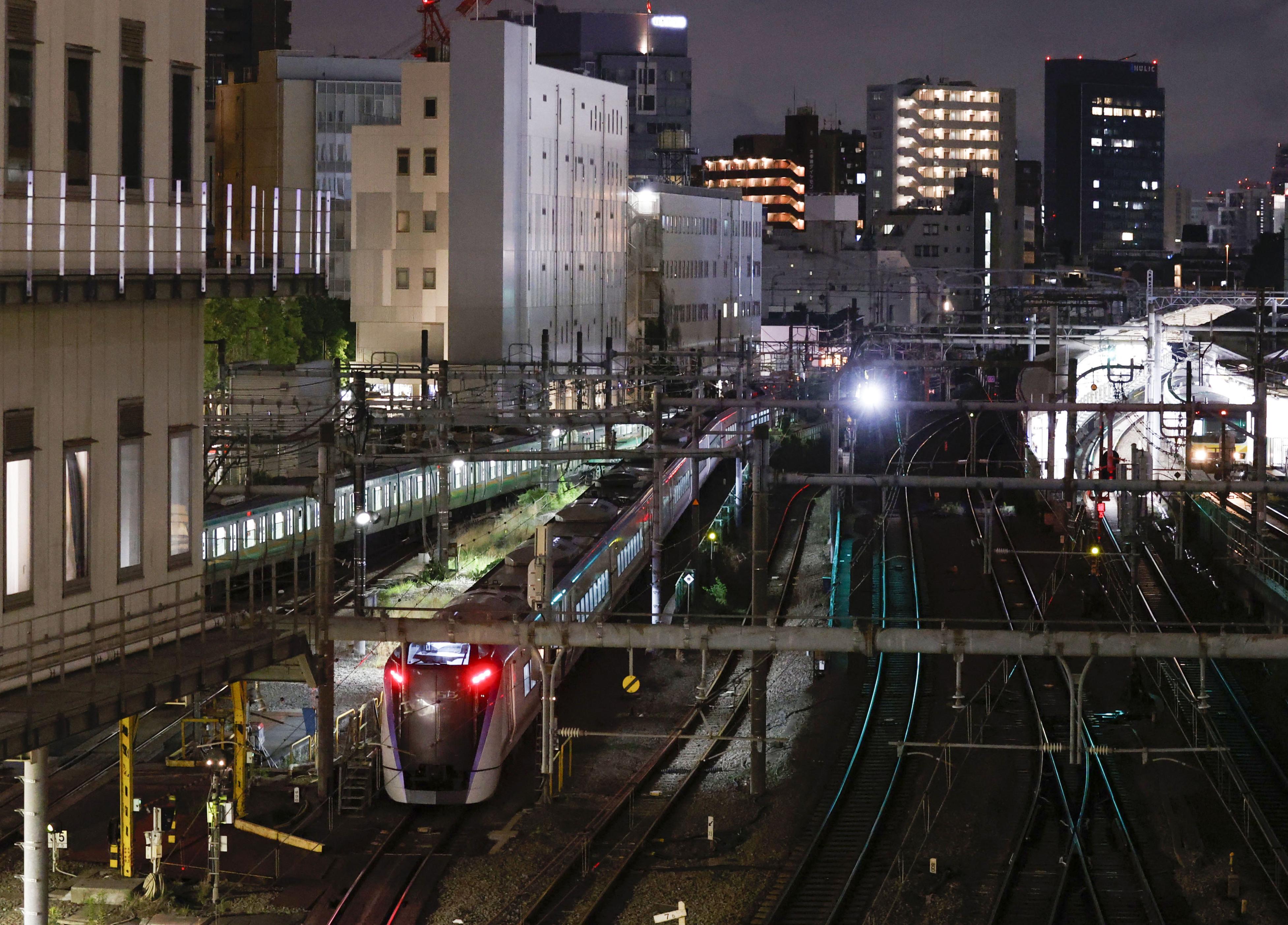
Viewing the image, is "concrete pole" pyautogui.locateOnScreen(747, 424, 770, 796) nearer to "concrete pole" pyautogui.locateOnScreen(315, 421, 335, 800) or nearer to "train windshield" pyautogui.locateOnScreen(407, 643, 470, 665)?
"train windshield" pyautogui.locateOnScreen(407, 643, 470, 665)

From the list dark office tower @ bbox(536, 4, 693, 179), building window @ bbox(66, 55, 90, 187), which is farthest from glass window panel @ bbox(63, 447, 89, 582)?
dark office tower @ bbox(536, 4, 693, 179)

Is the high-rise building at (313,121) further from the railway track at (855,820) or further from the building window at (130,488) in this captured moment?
the building window at (130,488)

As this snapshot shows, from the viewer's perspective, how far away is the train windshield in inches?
623

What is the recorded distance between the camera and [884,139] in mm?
125000

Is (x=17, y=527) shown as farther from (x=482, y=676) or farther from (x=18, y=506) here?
(x=482, y=676)

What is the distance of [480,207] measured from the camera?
149 ft

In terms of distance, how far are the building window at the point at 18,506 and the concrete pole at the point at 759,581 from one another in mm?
7507

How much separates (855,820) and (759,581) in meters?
2.51

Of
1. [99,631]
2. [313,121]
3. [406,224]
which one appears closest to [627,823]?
[99,631]

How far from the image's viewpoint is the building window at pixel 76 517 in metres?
10.7

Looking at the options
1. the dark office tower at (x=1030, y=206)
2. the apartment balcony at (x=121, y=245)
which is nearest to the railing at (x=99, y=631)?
the apartment balcony at (x=121, y=245)

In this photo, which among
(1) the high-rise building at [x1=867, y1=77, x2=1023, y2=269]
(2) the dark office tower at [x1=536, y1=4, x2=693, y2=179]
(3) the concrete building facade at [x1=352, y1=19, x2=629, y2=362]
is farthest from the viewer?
(1) the high-rise building at [x1=867, y1=77, x2=1023, y2=269]

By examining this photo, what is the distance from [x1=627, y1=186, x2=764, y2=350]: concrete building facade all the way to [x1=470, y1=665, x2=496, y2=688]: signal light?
3576 centimetres

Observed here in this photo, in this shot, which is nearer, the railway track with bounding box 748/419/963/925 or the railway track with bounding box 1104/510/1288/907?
the railway track with bounding box 748/419/963/925
